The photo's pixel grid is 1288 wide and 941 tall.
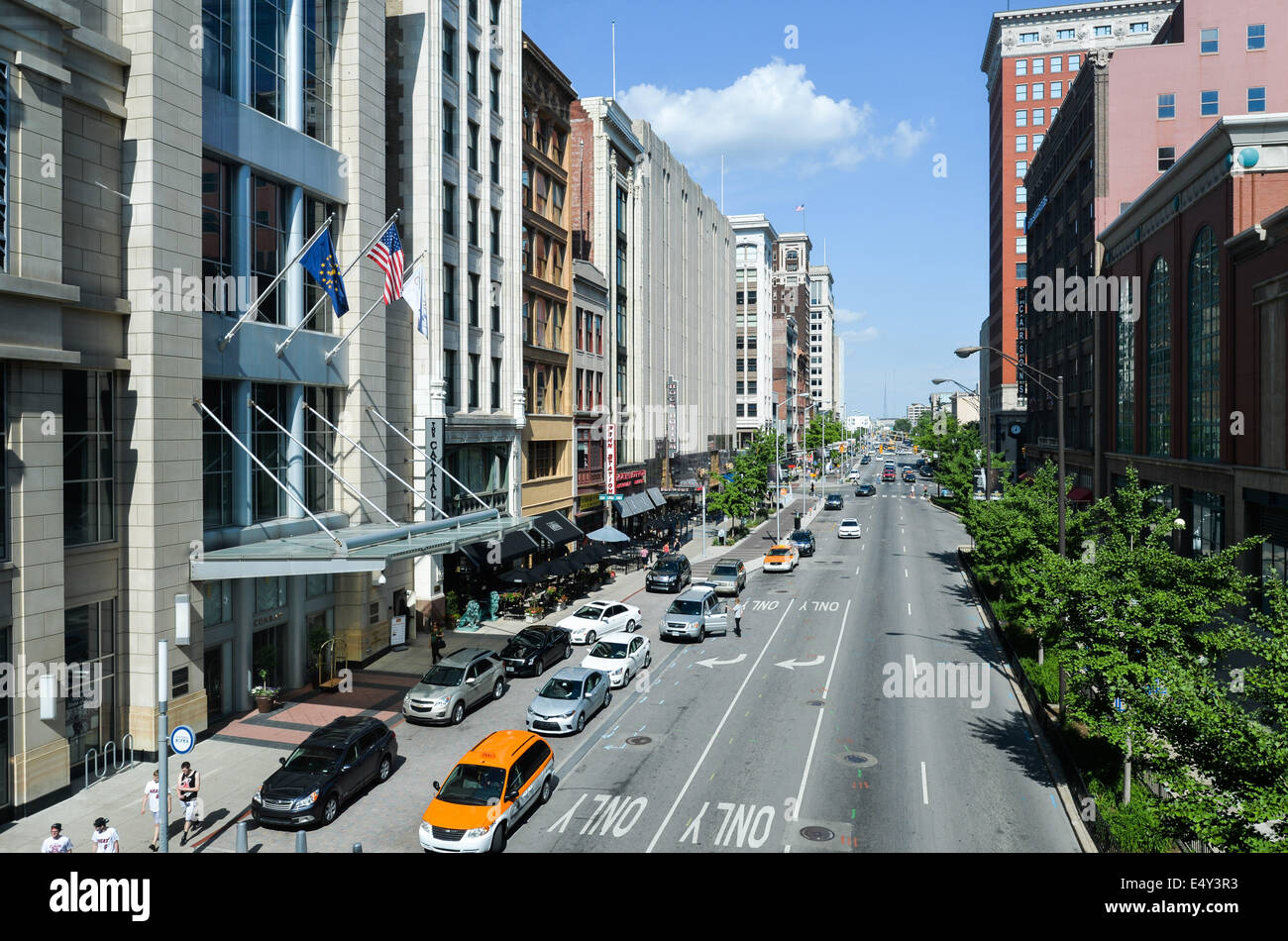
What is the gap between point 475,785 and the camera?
1789 centimetres

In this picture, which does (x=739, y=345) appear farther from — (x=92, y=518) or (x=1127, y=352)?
(x=92, y=518)

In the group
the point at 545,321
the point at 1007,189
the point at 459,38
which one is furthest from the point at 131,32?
the point at 1007,189

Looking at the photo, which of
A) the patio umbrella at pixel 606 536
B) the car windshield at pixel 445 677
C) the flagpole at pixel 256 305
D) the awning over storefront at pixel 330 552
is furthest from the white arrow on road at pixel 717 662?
the flagpole at pixel 256 305

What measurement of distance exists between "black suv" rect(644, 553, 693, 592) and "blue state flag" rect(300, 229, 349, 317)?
2592 cm

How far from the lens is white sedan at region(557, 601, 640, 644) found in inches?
1420

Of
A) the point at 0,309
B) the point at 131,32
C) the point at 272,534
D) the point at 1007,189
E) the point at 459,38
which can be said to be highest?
the point at 1007,189

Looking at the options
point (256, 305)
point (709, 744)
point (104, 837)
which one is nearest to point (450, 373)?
point (256, 305)

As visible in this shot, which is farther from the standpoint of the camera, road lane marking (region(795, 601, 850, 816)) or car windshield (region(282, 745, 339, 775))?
road lane marking (region(795, 601, 850, 816))

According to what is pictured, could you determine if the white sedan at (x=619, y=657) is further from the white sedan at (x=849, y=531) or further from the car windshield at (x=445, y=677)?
the white sedan at (x=849, y=531)

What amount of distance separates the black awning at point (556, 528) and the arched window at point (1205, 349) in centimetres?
3219

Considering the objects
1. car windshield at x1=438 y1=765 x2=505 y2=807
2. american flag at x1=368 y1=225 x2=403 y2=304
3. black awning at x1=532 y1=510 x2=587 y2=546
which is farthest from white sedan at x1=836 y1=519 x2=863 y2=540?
car windshield at x1=438 y1=765 x2=505 y2=807

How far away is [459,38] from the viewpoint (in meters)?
40.0

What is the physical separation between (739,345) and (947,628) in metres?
84.3

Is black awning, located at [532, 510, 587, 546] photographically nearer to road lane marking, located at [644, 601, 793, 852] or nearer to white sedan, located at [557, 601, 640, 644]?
white sedan, located at [557, 601, 640, 644]
